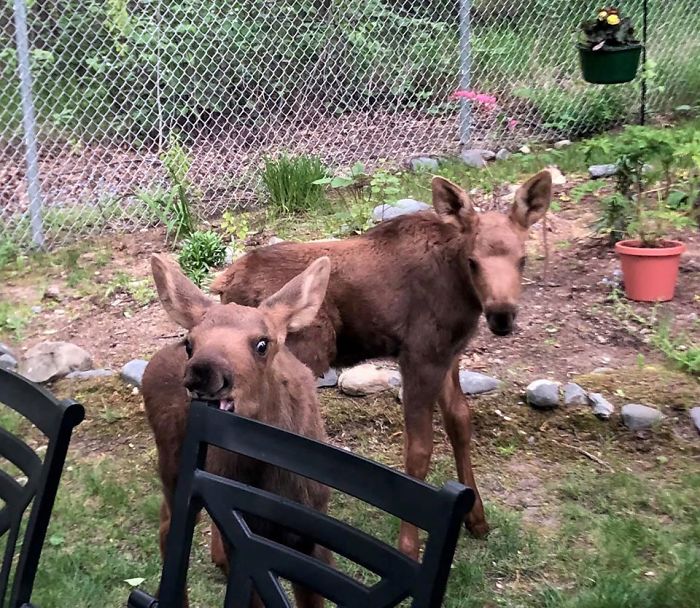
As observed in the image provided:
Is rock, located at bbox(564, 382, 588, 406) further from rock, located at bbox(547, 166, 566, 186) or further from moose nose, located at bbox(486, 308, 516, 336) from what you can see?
rock, located at bbox(547, 166, 566, 186)

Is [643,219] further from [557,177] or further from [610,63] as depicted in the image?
[557,177]

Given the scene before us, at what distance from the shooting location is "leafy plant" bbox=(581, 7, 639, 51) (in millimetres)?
8461

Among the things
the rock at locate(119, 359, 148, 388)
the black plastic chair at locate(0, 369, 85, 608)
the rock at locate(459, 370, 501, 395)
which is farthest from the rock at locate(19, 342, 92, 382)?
the black plastic chair at locate(0, 369, 85, 608)

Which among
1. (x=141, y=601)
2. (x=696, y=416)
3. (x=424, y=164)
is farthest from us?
(x=424, y=164)

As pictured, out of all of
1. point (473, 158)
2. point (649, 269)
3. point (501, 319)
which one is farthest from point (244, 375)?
point (473, 158)

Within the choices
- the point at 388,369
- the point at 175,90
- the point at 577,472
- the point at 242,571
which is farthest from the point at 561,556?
the point at 175,90

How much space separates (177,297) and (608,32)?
6.49 m

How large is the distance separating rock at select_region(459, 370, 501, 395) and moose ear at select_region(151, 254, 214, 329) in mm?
2518

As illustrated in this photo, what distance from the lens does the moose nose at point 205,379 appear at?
2666 millimetres

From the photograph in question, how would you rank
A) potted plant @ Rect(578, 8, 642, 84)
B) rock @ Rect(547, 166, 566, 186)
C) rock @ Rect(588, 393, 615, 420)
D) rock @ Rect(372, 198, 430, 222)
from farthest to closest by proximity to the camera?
rock @ Rect(547, 166, 566, 186) → potted plant @ Rect(578, 8, 642, 84) → rock @ Rect(372, 198, 430, 222) → rock @ Rect(588, 393, 615, 420)

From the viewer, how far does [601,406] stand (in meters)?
5.27

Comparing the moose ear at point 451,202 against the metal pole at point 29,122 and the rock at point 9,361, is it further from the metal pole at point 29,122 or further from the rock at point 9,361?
the metal pole at point 29,122

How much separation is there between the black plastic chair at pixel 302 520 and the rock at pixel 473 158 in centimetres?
778

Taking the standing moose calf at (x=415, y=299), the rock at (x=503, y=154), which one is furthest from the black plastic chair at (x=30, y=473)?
the rock at (x=503, y=154)
